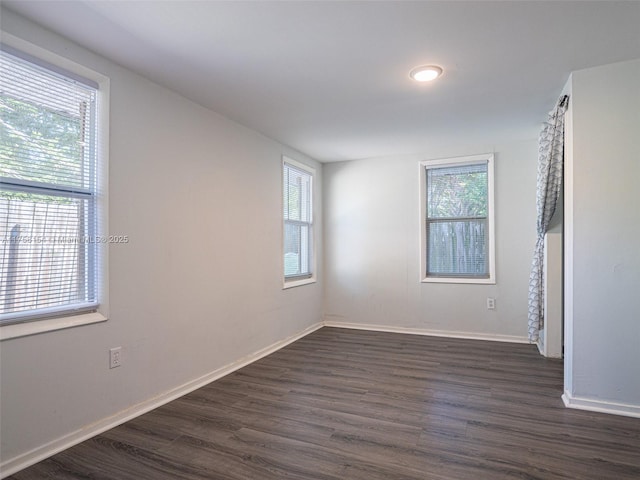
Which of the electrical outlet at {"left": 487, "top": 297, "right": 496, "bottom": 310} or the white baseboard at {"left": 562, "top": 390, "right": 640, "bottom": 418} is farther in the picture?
the electrical outlet at {"left": 487, "top": 297, "right": 496, "bottom": 310}

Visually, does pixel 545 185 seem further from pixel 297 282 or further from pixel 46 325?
pixel 46 325

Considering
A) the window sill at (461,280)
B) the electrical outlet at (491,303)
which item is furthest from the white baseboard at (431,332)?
the window sill at (461,280)

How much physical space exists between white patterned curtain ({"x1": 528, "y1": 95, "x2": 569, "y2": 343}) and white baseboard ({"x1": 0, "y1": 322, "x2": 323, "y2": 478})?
288 centimetres

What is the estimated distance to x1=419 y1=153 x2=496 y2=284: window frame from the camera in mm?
4449

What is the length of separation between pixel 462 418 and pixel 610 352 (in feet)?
3.66

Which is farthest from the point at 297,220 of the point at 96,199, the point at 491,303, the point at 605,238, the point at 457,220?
the point at 605,238

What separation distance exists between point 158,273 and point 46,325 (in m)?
0.78

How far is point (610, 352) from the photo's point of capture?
251 cm

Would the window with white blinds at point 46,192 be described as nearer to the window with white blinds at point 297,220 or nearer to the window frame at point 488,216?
the window with white blinds at point 297,220

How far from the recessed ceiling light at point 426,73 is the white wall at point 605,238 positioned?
3.18 feet

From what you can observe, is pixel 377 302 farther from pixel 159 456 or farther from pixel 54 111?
pixel 54 111

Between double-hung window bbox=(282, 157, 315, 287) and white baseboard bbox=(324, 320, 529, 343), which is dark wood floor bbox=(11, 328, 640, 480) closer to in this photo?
white baseboard bbox=(324, 320, 529, 343)

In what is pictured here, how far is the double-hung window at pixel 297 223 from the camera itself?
4.55 m

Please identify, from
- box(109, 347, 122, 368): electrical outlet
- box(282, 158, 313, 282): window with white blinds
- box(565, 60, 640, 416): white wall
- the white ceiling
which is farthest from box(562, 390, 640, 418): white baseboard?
box(109, 347, 122, 368): electrical outlet
